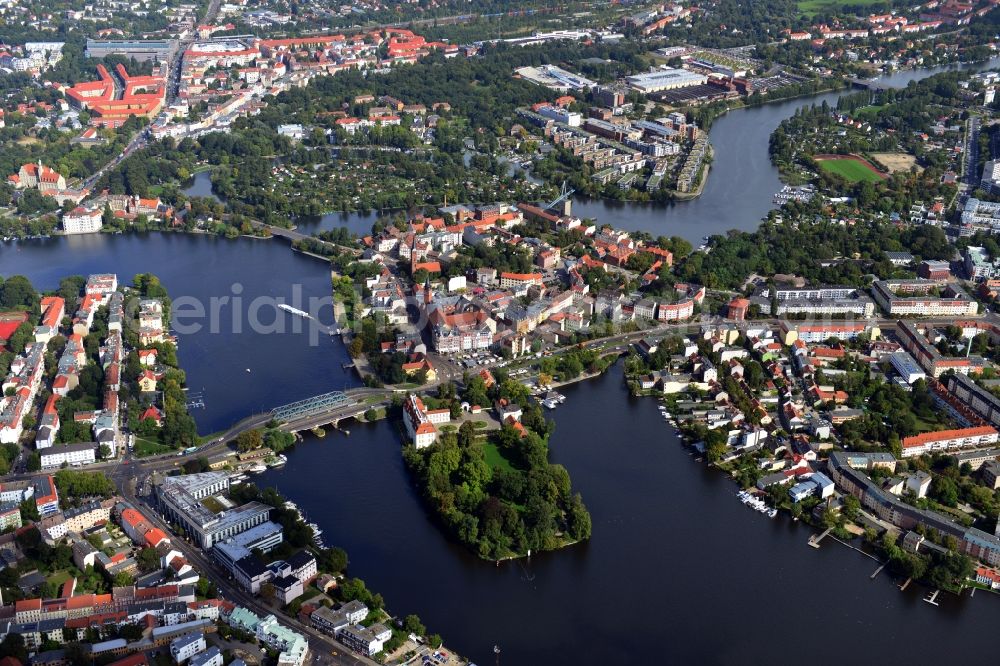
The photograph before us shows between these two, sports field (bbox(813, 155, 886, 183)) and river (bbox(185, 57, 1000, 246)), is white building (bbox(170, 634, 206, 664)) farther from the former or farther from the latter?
sports field (bbox(813, 155, 886, 183))

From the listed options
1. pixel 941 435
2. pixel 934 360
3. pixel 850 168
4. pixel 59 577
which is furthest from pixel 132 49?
pixel 941 435

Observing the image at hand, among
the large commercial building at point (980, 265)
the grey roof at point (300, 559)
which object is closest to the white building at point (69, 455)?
the grey roof at point (300, 559)

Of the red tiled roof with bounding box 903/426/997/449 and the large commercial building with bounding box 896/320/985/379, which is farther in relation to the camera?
the large commercial building with bounding box 896/320/985/379

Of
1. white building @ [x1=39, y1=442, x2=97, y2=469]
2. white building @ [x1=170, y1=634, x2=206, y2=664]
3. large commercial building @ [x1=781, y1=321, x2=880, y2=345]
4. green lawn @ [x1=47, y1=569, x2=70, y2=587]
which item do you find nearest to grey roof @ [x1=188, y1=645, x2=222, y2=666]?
white building @ [x1=170, y1=634, x2=206, y2=664]

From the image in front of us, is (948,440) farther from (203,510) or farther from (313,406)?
(203,510)

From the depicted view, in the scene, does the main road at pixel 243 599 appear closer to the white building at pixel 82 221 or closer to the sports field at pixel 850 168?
the white building at pixel 82 221
